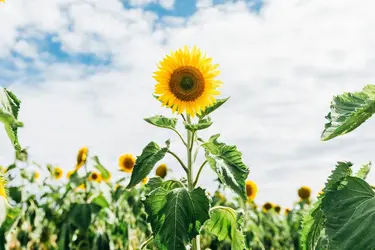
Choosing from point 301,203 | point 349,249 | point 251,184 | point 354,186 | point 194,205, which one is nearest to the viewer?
point 349,249

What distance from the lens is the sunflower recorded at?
2039 millimetres

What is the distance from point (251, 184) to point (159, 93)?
3320mm

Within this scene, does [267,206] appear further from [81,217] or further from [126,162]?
[81,217]

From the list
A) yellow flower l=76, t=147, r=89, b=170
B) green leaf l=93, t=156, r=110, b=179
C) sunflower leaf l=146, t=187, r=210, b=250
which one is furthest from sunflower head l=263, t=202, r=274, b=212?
sunflower leaf l=146, t=187, r=210, b=250

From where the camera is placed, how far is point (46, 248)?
15.7 ft

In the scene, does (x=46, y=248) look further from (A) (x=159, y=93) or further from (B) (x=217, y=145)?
(B) (x=217, y=145)

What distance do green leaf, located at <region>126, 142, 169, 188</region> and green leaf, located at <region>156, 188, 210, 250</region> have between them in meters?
0.11

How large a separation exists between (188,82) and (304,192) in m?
5.50

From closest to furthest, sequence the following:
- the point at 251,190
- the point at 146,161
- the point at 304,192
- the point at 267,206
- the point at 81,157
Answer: the point at 146,161 → the point at 81,157 → the point at 251,190 → the point at 304,192 → the point at 267,206

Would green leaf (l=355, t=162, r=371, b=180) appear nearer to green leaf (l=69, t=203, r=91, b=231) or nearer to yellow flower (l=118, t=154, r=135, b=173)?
green leaf (l=69, t=203, r=91, b=231)

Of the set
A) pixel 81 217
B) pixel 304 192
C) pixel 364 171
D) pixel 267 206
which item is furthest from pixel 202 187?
pixel 267 206

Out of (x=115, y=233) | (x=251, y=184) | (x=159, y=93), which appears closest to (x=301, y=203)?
(x=251, y=184)

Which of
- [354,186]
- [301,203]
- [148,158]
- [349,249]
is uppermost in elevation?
[301,203]

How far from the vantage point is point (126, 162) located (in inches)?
194
